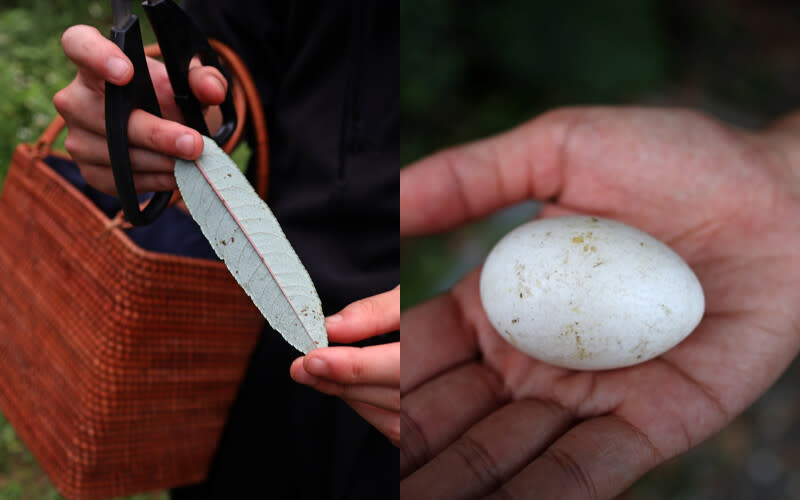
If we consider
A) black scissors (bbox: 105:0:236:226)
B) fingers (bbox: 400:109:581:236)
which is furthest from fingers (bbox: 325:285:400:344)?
fingers (bbox: 400:109:581:236)

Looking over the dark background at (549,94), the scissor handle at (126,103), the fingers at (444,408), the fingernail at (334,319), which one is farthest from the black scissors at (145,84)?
the dark background at (549,94)

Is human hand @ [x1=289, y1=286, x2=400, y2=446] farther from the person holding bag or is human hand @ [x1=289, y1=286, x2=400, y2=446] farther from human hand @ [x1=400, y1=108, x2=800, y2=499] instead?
human hand @ [x1=400, y1=108, x2=800, y2=499]

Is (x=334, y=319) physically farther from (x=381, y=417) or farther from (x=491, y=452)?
(x=491, y=452)

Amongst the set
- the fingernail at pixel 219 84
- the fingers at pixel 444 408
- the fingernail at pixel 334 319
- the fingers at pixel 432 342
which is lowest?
the fingers at pixel 444 408

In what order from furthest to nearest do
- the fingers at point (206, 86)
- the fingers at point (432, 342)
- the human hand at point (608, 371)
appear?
the fingers at point (432, 342) → the human hand at point (608, 371) → the fingers at point (206, 86)

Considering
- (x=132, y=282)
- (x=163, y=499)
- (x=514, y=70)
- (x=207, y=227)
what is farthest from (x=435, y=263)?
(x=207, y=227)

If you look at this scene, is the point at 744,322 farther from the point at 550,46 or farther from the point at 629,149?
the point at 550,46

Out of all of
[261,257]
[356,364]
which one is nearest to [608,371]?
[356,364]

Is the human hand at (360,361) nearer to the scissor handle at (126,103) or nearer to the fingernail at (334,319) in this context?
the fingernail at (334,319)
